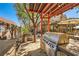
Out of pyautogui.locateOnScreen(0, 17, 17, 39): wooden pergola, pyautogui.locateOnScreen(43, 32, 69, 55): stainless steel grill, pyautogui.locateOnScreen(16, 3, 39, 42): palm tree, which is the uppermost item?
pyautogui.locateOnScreen(16, 3, 39, 42): palm tree

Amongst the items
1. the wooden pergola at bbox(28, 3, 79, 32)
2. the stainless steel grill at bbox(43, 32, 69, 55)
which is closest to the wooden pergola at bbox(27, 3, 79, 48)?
the wooden pergola at bbox(28, 3, 79, 32)

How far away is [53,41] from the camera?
2.20 meters

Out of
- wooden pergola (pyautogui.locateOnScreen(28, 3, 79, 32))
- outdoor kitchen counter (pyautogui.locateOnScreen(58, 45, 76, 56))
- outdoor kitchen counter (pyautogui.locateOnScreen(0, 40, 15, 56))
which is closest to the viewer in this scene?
outdoor kitchen counter (pyautogui.locateOnScreen(58, 45, 76, 56))

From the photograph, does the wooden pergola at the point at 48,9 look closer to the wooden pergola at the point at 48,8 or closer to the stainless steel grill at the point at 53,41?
the wooden pergola at the point at 48,8

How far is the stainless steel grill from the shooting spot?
6.97ft

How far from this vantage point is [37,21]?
2.40m

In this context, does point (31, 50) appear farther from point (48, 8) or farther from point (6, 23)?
point (48, 8)

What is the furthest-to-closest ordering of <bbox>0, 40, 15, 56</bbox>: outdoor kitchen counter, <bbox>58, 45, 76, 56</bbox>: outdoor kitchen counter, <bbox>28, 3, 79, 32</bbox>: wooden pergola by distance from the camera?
<bbox>0, 40, 15, 56</bbox>: outdoor kitchen counter
<bbox>28, 3, 79, 32</bbox>: wooden pergola
<bbox>58, 45, 76, 56</bbox>: outdoor kitchen counter

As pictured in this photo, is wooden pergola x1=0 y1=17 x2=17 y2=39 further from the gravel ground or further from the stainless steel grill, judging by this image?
the stainless steel grill

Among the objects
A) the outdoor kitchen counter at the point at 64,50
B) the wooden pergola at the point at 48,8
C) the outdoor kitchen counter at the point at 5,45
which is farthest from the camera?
the outdoor kitchen counter at the point at 5,45

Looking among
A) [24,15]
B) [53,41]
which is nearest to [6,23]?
[24,15]

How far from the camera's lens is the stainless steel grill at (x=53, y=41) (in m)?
2.12

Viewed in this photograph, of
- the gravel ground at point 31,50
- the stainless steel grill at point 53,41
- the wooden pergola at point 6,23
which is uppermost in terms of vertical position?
the wooden pergola at point 6,23

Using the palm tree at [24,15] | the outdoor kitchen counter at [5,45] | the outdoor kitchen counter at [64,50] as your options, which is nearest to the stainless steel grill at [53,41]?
the outdoor kitchen counter at [64,50]
